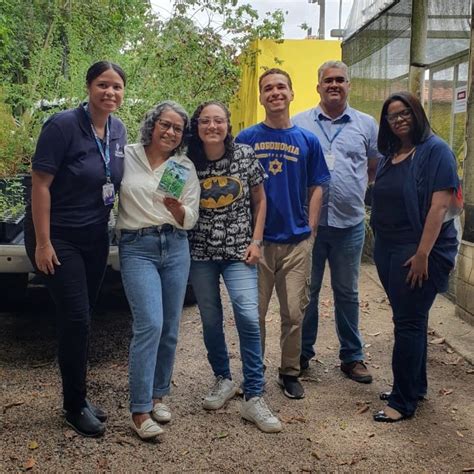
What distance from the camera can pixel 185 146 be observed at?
11.3 ft

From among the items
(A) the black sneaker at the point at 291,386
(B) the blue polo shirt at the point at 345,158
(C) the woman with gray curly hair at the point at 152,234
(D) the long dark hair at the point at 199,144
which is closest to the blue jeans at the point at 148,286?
(C) the woman with gray curly hair at the point at 152,234

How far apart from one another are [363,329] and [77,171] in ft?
10.9

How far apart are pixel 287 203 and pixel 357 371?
137 cm

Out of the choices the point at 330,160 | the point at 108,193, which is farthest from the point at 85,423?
the point at 330,160

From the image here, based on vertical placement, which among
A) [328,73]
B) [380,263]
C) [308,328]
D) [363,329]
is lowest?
[363,329]

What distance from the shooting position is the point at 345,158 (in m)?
4.05

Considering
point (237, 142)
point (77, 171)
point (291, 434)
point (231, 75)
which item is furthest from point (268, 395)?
point (231, 75)

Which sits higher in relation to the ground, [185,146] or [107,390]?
[185,146]

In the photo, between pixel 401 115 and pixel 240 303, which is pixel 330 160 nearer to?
pixel 401 115

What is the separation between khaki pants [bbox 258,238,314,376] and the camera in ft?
12.4

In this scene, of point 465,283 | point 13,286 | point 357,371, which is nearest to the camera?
point 357,371

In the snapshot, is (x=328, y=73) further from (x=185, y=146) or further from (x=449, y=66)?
(x=449, y=66)

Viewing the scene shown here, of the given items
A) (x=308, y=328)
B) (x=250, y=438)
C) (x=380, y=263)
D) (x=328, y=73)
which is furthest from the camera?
(x=308, y=328)

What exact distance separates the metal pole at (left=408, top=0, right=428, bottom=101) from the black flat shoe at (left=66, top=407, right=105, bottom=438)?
458 centimetres
